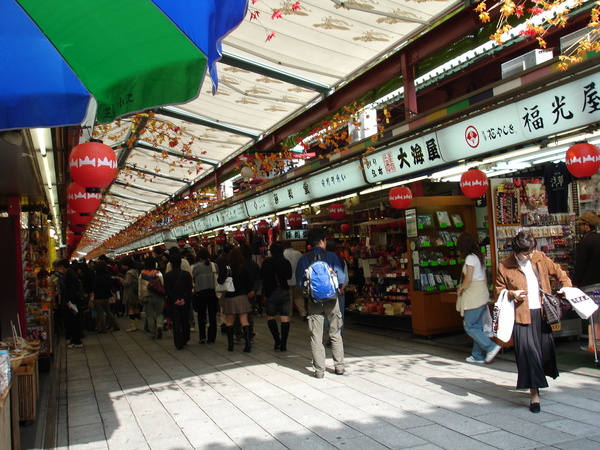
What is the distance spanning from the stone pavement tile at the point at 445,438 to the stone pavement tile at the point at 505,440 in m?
0.08

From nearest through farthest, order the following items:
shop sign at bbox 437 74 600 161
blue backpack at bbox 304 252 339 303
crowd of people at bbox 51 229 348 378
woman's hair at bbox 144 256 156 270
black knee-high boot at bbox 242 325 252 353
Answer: shop sign at bbox 437 74 600 161 < blue backpack at bbox 304 252 339 303 < crowd of people at bbox 51 229 348 378 < black knee-high boot at bbox 242 325 252 353 < woman's hair at bbox 144 256 156 270

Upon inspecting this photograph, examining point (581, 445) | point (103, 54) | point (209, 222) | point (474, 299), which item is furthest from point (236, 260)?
point (209, 222)

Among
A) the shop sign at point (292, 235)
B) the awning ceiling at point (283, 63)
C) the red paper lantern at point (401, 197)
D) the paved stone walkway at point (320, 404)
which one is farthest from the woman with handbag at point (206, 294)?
the shop sign at point (292, 235)

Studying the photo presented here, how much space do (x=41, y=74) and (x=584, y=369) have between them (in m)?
6.86

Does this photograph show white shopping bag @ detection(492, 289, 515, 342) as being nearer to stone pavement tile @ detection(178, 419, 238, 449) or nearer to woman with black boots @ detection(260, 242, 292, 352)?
stone pavement tile @ detection(178, 419, 238, 449)

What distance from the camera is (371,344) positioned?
934cm

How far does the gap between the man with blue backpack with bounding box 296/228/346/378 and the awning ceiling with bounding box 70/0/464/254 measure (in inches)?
125

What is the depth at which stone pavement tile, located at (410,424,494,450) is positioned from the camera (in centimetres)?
437

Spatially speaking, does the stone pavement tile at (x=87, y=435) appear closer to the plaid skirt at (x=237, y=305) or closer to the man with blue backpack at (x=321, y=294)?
the man with blue backpack at (x=321, y=294)

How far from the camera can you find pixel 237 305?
8.99m

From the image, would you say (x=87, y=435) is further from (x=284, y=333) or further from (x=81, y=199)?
(x=284, y=333)

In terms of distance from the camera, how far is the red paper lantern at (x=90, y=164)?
525cm

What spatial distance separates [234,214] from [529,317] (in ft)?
39.7

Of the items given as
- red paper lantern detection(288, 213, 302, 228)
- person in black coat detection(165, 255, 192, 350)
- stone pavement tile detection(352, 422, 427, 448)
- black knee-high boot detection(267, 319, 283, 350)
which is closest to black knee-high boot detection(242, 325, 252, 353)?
black knee-high boot detection(267, 319, 283, 350)
